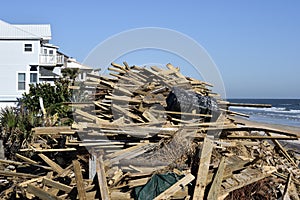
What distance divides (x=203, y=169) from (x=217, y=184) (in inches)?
13.7

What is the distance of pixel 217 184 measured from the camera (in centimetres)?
719

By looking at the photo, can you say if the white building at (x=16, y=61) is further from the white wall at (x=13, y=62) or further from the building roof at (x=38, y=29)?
the building roof at (x=38, y=29)

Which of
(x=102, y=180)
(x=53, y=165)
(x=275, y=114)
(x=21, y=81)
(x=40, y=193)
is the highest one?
(x=21, y=81)

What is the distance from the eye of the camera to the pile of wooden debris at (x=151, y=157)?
7129 mm

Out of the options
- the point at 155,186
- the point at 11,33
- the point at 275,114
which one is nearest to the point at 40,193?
the point at 155,186

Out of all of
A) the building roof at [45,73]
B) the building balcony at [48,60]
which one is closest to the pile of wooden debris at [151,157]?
the building balcony at [48,60]

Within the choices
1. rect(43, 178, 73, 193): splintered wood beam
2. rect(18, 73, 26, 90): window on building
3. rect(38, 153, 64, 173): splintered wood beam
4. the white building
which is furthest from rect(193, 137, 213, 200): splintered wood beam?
rect(18, 73, 26, 90): window on building

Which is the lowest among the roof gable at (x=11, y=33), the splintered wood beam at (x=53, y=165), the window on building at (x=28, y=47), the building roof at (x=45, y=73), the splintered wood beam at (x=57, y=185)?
the splintered wood beam at (x=57, y=185)

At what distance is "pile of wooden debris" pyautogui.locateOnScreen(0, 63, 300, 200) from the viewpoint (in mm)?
7129

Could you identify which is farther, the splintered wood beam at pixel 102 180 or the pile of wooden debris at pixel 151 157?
the pile of wooden debris at pixel 151 157

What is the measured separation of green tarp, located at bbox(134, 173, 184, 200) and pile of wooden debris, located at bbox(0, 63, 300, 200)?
16 mm

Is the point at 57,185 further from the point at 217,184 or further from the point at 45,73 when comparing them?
the point at 45,73

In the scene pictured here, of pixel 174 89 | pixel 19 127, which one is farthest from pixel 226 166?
pixel 19 127

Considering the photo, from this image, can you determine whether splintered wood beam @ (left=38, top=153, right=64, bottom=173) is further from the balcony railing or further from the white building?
the balcony railing
